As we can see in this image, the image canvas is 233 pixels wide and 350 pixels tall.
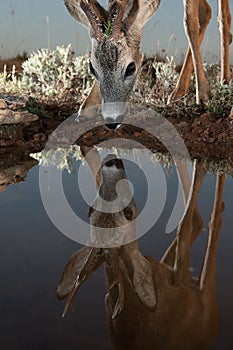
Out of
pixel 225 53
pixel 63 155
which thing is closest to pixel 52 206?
pixel 63 155

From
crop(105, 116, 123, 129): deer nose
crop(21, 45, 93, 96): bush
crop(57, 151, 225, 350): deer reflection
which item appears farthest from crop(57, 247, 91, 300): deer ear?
crop(21, 45, 93, 96): bush

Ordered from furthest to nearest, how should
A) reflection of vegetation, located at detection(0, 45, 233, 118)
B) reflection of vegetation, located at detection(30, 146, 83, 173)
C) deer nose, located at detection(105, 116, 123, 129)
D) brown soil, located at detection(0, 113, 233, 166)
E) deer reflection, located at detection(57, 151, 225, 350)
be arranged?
1. reflection of vegetation, located at detection(0, 45, 233, 118)
2. brown soil, located at detection(0, 113, 233, 166)
3. reflection of vegetation, located at detection(30, 146, 83, 173)
4. deer nose, located at detection(105, 116, 123, 129)
5. deer reflection, located at detection(57, 151, 225, 350)

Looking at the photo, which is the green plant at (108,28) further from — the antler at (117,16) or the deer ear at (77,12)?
the deer ear at (77,12)

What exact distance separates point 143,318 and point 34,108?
228 inches

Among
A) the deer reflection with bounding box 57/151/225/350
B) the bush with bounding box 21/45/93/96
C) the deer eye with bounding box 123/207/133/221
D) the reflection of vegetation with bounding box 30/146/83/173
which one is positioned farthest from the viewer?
the bush with bounding box 21/45/93/96

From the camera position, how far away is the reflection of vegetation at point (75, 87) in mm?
7305

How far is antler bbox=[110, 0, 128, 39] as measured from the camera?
15.4 feet

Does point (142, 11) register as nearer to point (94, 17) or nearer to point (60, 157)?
point (94, 17)

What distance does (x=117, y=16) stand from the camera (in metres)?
4.73

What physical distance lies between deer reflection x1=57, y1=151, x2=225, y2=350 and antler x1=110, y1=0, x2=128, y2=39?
2.18 meters

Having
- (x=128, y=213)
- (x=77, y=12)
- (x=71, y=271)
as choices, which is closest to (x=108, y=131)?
(x=77, y=12)

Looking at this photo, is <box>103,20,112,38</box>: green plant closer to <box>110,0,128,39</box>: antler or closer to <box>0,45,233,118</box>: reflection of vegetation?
<box>110,0,128,39</box>: antler

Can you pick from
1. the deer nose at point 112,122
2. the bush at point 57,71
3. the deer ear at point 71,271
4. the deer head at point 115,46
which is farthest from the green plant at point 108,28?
the bush at point 57,71

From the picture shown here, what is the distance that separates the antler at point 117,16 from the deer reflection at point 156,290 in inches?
85.6
